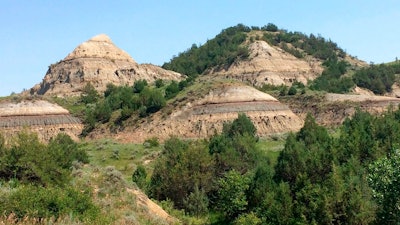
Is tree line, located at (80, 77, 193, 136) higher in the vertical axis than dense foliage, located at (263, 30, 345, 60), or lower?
lower

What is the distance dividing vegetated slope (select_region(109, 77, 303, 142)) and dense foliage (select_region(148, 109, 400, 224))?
2683cm

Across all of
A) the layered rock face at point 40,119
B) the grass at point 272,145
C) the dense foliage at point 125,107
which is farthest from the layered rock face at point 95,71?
the grass at point 272,145

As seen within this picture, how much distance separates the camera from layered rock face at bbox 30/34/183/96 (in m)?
108

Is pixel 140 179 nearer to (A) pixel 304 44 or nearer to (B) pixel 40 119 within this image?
(B) pixel 40 119

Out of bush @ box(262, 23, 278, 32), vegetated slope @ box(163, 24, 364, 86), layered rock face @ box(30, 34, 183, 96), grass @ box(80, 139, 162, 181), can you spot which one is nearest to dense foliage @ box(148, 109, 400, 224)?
grass @ box(80, 139, 162, 181)

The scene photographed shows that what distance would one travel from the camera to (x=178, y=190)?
38.2 metres

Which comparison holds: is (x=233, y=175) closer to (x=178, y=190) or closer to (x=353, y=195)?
(x=178, y=190)

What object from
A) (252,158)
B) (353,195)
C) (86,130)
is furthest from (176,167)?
(86,130)

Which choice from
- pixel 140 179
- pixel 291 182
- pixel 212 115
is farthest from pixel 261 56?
pixel 291 182

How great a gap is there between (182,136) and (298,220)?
46.1 meters

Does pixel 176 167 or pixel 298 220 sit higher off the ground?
pixel 176 167

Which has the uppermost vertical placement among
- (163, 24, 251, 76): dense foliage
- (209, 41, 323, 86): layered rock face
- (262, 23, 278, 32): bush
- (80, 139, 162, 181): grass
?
(262, 23, 278, 32): bush

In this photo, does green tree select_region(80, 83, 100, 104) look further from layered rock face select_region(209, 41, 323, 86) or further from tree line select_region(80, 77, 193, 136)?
layered rock face select_region(209, 41, 323, 86)

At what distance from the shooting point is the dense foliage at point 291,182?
26.2 metres
